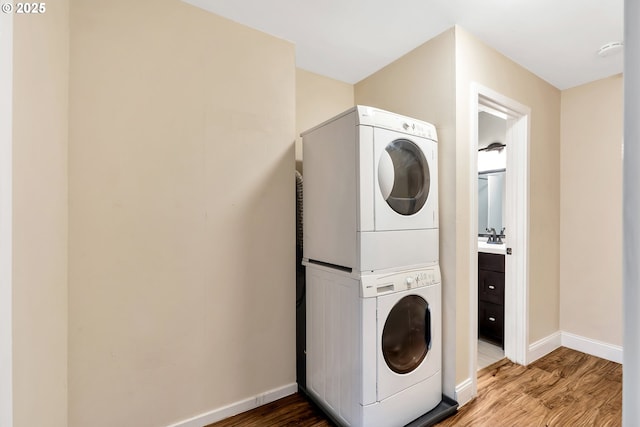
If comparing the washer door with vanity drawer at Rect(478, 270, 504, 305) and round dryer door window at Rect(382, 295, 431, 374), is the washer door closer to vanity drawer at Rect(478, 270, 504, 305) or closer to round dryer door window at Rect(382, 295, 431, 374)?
round dryer door window at Rect(382, 295, 431, 374)

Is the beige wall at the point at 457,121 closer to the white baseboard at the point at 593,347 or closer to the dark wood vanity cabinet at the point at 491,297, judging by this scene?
the dark wood vanity cabinet at the point at 491,297

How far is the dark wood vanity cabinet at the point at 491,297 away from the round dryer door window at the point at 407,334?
134cm

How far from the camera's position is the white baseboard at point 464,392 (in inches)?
75.1

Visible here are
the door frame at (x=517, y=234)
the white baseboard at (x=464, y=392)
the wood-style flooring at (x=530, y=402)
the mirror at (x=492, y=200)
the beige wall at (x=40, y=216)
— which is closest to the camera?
the beige wall at (x=40, y=216)

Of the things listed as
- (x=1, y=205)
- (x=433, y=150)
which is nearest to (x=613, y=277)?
(x=433, y=150)

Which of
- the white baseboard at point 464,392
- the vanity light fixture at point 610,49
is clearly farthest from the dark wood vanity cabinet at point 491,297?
the vanity light fixture at point 610,49

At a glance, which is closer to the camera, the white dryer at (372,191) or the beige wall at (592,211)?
the white dryer at (372,191)

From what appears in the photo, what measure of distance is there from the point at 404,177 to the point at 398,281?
0.61 metres

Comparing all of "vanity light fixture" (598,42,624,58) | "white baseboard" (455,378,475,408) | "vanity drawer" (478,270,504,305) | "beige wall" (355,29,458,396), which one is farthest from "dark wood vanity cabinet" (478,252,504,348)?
"vanity light fixture" (598,42,624,58)

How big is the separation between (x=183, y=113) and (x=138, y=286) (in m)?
0.97

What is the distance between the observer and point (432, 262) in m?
1.88

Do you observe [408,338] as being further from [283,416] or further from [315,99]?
[315,99]

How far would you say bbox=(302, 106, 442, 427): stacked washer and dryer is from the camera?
1.59m

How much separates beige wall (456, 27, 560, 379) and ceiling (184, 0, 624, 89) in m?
0.15
